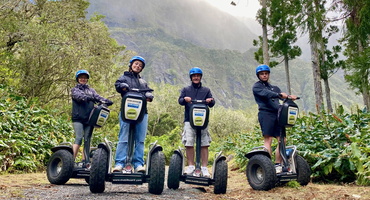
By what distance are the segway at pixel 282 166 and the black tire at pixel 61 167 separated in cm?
278

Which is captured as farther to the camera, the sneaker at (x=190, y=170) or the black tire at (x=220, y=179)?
the sneaker at (x=190, y=170)

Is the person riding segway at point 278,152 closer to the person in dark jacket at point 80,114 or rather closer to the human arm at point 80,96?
the person in dark jacket at point 80,114

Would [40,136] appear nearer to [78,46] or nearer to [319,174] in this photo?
[78,46]

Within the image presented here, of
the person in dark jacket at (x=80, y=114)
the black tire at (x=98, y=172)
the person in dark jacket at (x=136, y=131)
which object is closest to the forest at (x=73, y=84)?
the person in dark jacket at (x=80, y=114)

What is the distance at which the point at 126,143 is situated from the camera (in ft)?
14.2

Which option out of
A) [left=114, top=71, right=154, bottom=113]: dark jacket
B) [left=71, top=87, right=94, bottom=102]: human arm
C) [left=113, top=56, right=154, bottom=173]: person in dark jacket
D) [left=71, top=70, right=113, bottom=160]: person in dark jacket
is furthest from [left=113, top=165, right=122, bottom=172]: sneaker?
[left=71, top=87, right=94, bottom=102]: human arm

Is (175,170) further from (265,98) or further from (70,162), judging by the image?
(265,98)

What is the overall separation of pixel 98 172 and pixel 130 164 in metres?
0.46

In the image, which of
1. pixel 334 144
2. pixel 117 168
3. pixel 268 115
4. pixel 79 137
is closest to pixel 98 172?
pixel 117 168

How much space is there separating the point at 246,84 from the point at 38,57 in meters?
193

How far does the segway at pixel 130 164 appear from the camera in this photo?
13.0ft

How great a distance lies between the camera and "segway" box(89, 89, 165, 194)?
3.97 metres

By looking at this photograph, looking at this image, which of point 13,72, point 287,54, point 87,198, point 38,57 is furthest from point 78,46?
point 287,54

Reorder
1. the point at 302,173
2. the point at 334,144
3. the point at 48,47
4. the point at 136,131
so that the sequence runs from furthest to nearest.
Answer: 1. the point at 48,47
2. the point at 334,144
3. the point at 302,173
4. the point at 136,131
